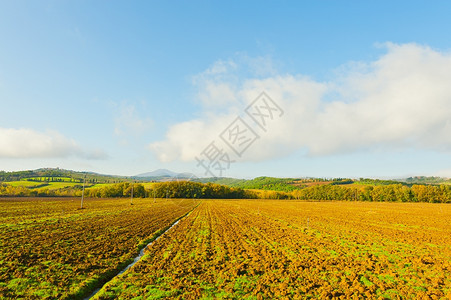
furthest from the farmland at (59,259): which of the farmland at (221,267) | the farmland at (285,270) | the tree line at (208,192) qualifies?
the tree line at (208,192)

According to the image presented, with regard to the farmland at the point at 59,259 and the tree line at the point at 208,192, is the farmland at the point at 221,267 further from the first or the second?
the tree line at the point at 208,192

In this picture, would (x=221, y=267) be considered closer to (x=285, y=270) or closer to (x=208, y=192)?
(x=285, y=270)

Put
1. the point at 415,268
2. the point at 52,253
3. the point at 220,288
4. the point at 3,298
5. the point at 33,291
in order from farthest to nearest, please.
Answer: the point at 52,253, the point at 415,268, the point at 220,288, the point at 33,291, the point at 3,298

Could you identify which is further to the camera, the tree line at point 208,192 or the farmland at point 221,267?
the tree line at point 208,192

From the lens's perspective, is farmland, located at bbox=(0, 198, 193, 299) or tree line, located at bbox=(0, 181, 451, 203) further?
tree line, located at bbox=(0, 181, 451, 203)

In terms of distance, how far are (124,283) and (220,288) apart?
12.4 feet

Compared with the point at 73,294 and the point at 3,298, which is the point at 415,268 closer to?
the point at 73,294

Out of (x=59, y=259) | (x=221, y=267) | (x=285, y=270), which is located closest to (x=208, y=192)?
(x=59, y=259)

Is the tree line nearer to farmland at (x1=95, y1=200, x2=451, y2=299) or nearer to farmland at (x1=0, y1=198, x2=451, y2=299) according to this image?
farmland at (x1=0, y1=198, x2=451, y2=299)

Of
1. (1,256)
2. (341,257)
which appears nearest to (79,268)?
(1,256)

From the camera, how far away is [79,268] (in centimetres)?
1095

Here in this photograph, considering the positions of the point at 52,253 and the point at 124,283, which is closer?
the point at 124,283

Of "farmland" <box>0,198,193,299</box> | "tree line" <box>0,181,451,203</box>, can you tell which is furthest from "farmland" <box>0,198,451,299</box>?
"tree line" <box>0,181,451,203</box>

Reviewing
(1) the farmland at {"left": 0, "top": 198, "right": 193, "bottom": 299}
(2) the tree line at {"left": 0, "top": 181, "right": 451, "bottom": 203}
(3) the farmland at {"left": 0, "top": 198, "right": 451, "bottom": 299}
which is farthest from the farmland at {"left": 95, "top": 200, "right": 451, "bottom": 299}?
(2) the tree line at {"left": 0, "top": 181, "right": 451, "bottom": 203}
